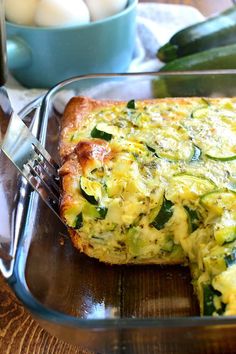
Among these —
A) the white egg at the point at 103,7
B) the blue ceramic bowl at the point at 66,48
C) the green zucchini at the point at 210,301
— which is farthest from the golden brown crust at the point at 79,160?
the white egg at the point at 103,7

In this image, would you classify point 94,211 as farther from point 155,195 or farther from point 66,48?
point 66,48

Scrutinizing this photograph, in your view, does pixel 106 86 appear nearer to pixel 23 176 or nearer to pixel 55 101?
pixel 55 101

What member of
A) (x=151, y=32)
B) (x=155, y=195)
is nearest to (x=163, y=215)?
(x=155, y=195)

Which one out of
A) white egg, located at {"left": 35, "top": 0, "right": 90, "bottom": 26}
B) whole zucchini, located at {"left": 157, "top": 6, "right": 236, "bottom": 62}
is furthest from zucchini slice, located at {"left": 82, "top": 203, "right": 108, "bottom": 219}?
whole zucchini, located at {"left": 157, "top": 6, "right": 236, "bottom": 62}

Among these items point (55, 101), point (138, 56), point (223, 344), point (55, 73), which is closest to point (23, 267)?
point (223, 344)

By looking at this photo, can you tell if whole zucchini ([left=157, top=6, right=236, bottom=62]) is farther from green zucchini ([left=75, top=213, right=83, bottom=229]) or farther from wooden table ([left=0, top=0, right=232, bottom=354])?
wooden table ([left=0, top=0, right=232, bottom=354])
